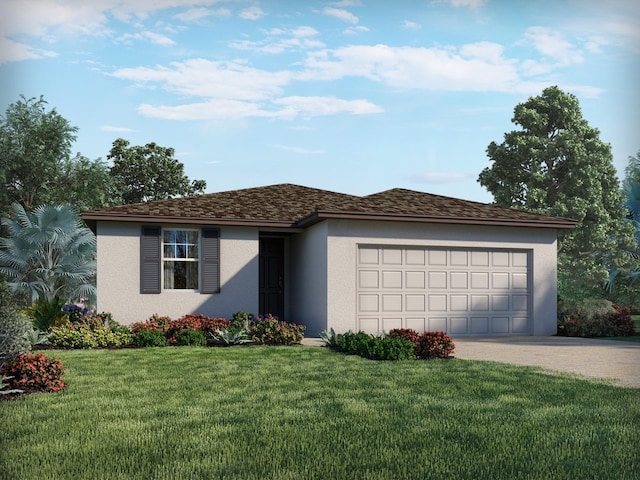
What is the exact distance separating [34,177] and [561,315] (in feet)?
74.7

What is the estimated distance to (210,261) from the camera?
1580 cm

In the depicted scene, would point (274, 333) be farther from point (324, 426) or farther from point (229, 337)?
point (324, 426)

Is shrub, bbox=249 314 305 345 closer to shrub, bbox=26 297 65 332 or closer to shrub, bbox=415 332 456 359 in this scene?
shrub, bbox=415 332 456 359

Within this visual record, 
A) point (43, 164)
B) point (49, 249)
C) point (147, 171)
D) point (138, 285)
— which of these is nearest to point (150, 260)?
point (138, 285)

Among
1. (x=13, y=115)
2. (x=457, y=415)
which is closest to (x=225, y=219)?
(x=457, y=415)

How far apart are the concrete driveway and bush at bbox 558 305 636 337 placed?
1.09 meters

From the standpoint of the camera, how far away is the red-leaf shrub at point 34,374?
8.04 meters

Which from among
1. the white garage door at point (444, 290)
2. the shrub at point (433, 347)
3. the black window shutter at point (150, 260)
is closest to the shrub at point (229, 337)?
the black window shutter at point (150, 260)

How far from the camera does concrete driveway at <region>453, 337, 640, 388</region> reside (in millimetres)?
9672

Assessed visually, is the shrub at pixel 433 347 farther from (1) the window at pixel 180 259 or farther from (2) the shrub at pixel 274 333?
(1) the window at pixel 180 259

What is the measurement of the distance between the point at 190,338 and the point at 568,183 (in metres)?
19.0

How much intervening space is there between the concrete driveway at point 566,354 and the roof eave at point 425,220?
2663mm

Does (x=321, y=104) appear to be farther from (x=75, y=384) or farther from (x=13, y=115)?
(x=13, y=115)

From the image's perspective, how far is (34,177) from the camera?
1163 inches
